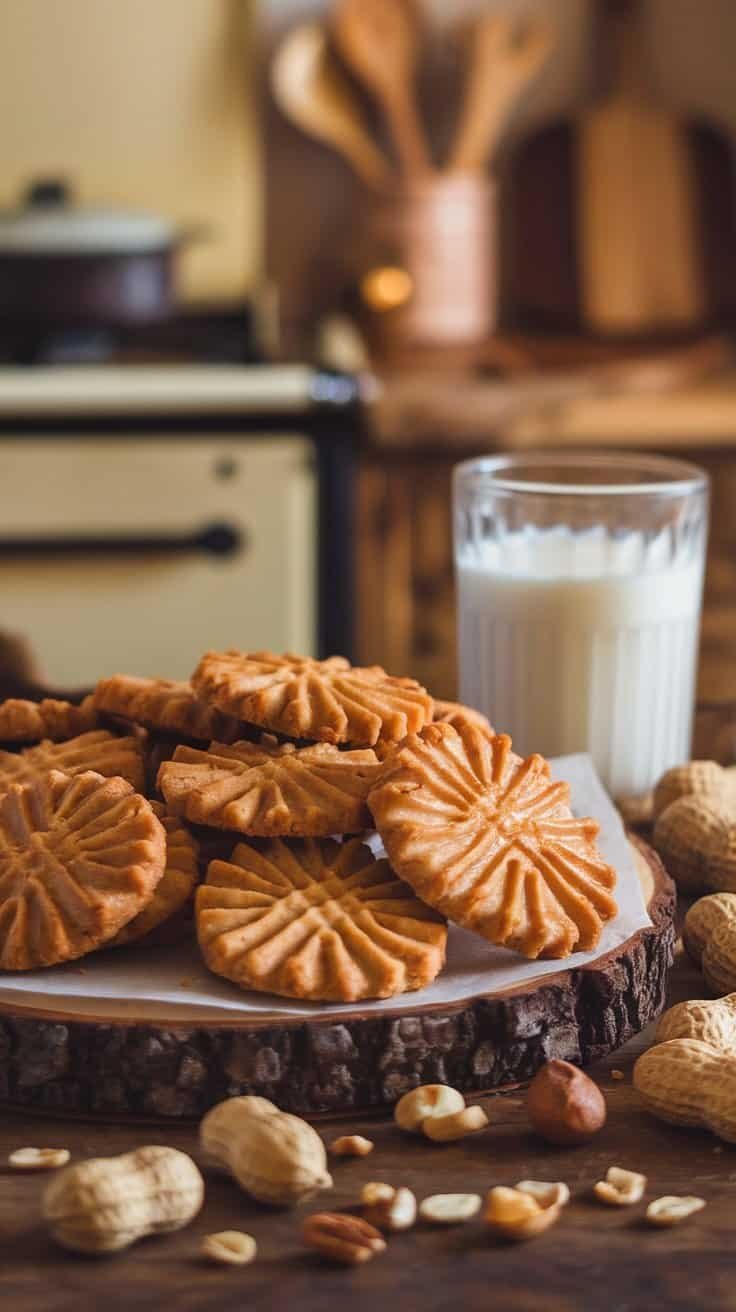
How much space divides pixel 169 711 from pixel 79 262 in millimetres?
1571

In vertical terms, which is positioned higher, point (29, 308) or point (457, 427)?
point (29, 308)

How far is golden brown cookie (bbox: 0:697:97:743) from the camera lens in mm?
1001

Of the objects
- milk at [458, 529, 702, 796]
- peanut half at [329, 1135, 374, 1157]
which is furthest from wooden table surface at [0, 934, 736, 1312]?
milk at [458, 529, 702, 796]

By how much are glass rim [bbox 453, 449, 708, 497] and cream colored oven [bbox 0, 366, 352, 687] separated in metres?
0.88

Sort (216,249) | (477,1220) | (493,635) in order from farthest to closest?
(216,249) → (493,635) → (477,1220)

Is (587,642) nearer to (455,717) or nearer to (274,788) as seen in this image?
(455,717)

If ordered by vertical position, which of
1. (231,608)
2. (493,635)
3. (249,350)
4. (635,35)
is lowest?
(231,608)

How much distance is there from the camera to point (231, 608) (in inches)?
87.7

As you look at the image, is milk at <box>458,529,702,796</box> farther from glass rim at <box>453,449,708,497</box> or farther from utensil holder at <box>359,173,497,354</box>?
utensil holder at <box>359,173,497,354</box>

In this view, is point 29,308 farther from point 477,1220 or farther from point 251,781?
point 477,1220

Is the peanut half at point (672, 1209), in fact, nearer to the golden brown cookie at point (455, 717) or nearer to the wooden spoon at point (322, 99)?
the golden brown cookie at point (455, 717)

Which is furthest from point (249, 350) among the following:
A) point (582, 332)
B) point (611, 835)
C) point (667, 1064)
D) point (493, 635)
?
point (667, 1064)

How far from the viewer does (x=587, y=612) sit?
4.14ft

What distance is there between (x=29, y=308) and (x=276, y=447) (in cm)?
49
